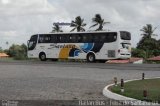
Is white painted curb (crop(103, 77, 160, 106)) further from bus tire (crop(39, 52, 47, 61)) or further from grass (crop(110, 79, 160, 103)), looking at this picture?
bus tire (crop(39, 52, 47, 61))

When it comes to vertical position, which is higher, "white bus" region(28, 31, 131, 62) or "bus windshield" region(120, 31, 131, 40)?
"bus windshield" region(120, 31, 131, 40)

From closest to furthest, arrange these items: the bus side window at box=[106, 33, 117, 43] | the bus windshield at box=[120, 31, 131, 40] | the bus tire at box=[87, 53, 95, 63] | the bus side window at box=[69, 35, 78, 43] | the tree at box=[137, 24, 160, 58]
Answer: the bus side window at box=[106, 33, 117, 43] → the bus windshield at box=[120, 31, 131, 40] → the bus tire at box=[87, 53, 95, 63] → the bus side window at box=[69, 35, 78, 43] → the tree at box=[137, 24, 160, 58]

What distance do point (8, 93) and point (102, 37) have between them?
82.6 ft

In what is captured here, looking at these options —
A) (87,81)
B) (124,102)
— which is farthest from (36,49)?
(124,102)

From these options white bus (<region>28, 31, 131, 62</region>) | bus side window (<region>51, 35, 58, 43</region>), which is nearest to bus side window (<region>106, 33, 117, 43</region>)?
white bus (<region>28, 31, 131, 62</region>)

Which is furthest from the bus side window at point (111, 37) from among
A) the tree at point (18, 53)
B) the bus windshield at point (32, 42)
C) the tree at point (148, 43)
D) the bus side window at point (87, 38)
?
the tree at point (148, 43)

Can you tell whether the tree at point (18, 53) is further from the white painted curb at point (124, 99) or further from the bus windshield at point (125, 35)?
the white painted curb at point (124, 99)

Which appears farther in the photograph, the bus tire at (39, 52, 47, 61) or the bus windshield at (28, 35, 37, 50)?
the bus windshield at (28, 35, 37, 50)

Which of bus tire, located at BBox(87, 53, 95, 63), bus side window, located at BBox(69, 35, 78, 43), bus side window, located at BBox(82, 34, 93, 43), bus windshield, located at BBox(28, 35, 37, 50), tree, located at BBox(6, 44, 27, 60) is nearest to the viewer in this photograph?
bus side window, located at BBox(82, 34, 93, 43)

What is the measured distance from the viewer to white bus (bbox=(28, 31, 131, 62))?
1641 inches

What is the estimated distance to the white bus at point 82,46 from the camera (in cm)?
4169

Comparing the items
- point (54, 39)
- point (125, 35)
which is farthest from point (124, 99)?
point (54, 39)

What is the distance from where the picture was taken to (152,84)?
19016mm

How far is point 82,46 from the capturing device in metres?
43.6
